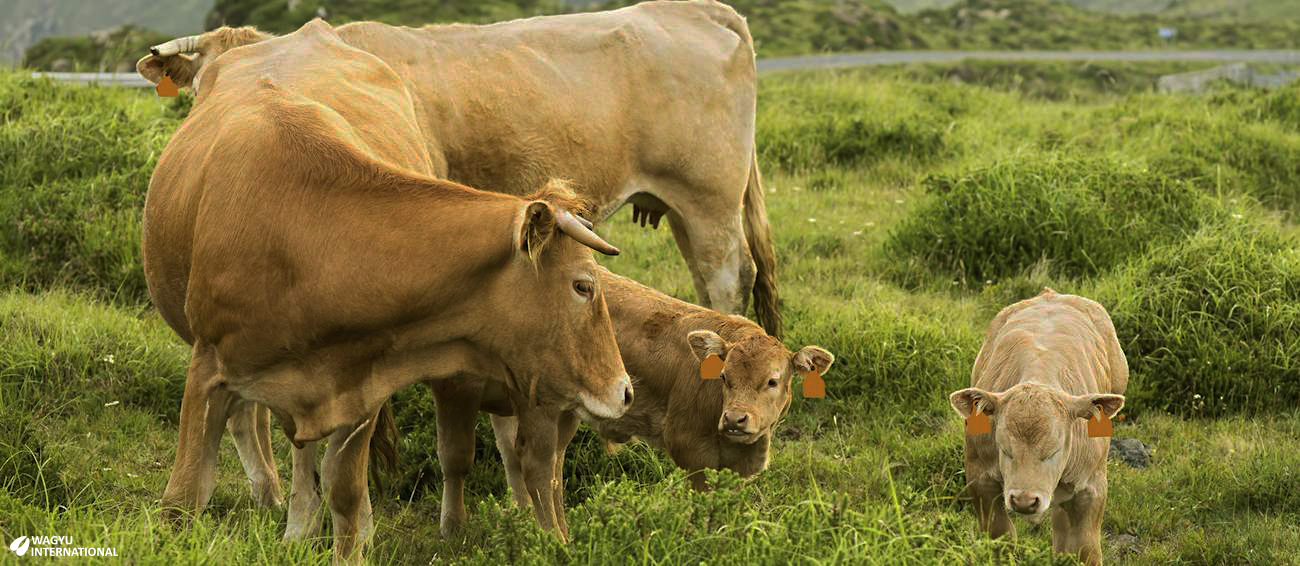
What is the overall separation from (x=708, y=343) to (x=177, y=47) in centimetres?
308

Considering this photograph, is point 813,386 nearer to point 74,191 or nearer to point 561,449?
point 561,449

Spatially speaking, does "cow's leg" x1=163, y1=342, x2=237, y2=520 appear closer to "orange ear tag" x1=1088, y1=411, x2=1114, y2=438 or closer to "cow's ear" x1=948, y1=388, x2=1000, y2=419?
"cow's ear" x1=948, y1=388, x2=1000, y2=419

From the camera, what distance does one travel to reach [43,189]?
8867 millimetres

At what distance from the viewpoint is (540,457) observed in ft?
19.3

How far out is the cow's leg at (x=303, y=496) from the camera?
19.2 feet

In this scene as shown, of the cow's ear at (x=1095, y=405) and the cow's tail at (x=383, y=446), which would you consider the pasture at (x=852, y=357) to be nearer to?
the cow's tail at (x=383, y=446)

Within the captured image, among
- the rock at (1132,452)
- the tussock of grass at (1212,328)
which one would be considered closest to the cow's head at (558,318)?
the rock at (1132,452)

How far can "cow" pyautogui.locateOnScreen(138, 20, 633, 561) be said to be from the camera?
4629 mm

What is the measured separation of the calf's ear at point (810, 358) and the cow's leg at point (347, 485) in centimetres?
191

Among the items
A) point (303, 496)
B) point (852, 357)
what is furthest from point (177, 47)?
point (852, 357)

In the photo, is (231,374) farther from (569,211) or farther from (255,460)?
(255,460)

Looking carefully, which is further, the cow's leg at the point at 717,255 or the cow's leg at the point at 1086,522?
the cow's leg at the point at 717,255

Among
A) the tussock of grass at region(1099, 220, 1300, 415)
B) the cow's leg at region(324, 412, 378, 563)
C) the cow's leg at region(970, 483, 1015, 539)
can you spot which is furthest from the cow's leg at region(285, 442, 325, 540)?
the tussock of grass at region(1099, 220, 1300, 415)

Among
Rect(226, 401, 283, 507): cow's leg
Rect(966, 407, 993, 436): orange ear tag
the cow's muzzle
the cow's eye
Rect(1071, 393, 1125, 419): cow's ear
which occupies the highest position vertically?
the cow's eye
